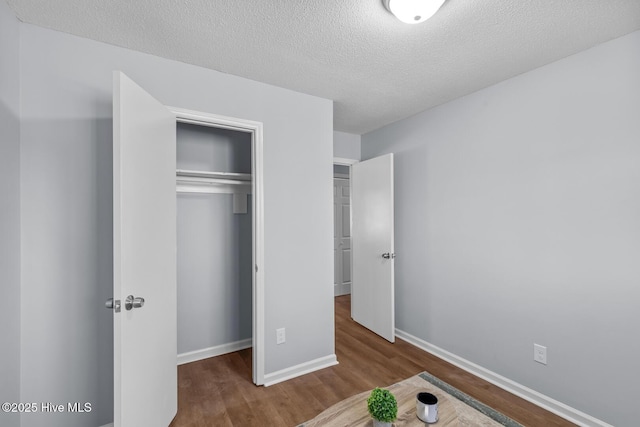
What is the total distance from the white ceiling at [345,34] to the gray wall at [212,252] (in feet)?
2.74

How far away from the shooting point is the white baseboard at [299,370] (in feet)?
7.45

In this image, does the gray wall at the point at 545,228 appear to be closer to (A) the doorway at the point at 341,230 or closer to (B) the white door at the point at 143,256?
(A) the doorway at the point at 341,230

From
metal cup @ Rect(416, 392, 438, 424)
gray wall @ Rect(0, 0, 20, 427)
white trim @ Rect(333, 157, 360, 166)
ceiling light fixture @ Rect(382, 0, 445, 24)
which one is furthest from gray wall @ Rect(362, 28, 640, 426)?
gray wall @ Rect(0, 0, 20, 427)

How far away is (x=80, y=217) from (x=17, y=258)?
1.10 ft

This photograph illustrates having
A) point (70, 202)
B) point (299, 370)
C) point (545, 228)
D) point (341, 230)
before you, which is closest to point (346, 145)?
point (341, 230)

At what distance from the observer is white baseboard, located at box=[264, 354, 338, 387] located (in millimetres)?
2270

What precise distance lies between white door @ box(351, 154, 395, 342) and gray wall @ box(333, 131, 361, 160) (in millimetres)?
231

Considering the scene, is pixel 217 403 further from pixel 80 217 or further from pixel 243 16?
pixel 243 16

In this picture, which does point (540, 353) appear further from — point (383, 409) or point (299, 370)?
point (299, 370)

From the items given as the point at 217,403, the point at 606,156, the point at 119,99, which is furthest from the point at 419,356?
the point at 119,99

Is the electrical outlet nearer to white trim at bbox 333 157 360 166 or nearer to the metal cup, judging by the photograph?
the metal cup

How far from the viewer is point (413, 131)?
10.1 feet

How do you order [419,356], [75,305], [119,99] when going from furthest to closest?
1. [419,356]
2. [75,305]
3. [119,99]

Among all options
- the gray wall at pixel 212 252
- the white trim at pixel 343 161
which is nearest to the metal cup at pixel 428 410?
the gray wall at pixel 212 252
